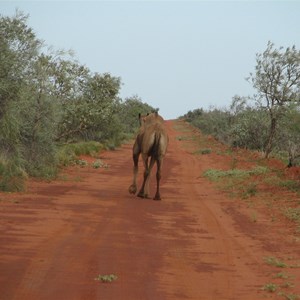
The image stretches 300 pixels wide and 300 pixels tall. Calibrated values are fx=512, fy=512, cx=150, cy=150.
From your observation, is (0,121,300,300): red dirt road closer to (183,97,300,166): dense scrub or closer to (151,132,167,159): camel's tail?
(151,132,167,159): camel's tail

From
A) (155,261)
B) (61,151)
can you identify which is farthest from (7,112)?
(61,151)

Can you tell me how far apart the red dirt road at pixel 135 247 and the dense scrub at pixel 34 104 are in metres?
1.65

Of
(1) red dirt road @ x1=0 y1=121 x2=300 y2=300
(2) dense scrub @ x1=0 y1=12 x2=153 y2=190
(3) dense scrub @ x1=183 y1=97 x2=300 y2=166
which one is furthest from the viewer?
(3) dense scrub @ x1=183 y1=97 x2=300 y2=166

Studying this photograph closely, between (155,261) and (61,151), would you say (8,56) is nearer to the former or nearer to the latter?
(155,261)

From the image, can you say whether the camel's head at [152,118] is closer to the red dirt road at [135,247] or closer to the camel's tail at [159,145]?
the camel's tail at [159,145]

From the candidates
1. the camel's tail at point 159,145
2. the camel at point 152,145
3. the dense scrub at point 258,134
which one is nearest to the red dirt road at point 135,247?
the camel at point 152,145

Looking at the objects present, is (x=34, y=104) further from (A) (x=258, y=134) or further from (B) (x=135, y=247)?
(A) (x=258, y=134)

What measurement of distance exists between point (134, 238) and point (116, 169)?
13.1 metres

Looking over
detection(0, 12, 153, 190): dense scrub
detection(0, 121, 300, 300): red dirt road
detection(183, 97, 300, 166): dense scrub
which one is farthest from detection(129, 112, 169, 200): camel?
detection(183, 97, 300, 166): dense scrub

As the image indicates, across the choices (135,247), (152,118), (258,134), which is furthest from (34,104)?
(258,134)

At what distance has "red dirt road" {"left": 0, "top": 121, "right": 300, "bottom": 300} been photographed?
229 inches

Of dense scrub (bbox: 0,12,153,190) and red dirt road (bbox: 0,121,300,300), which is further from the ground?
dense scrub (bbox: 0,12,153,190)

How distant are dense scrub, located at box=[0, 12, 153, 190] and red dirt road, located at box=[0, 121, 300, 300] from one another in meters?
1.65

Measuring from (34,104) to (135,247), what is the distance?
1015 centimetres
